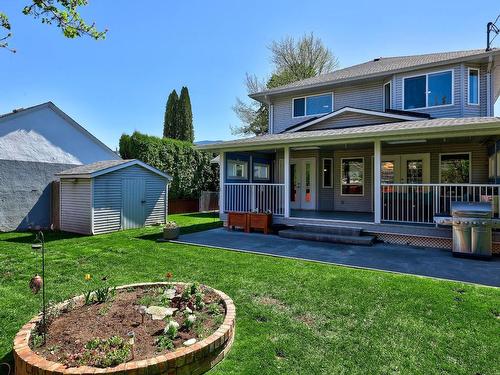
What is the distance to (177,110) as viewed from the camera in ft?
89.4

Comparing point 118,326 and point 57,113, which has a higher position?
point 57,113

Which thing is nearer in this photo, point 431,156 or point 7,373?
point 7,373

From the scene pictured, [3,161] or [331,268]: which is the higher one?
[3,161]

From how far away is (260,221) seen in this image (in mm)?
10812

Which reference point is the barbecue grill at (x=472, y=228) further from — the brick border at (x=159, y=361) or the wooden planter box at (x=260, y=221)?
the brick border at (x=159, y=361)

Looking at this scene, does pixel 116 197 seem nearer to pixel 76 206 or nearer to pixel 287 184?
pixel 76 206

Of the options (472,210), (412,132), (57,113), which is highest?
(57,113)

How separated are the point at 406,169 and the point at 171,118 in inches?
799

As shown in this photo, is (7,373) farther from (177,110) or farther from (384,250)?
(177,110)

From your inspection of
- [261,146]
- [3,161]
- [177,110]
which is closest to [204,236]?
[261,146]

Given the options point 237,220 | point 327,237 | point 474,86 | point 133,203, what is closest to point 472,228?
point 327,237

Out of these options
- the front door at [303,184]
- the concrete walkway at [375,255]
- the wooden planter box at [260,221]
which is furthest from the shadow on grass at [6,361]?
the front door at [303,184]

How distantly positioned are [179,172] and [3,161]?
837cm

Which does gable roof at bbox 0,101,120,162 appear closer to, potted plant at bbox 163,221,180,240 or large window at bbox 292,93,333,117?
potted plant at bbox 163,221,180,240
